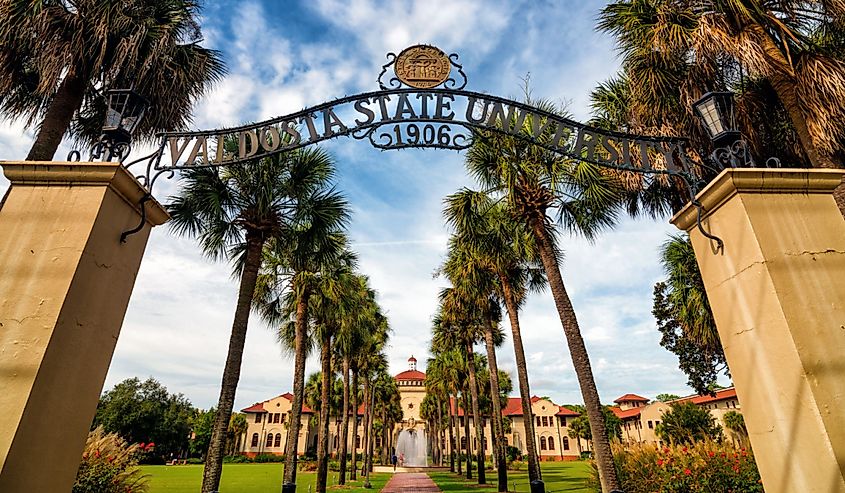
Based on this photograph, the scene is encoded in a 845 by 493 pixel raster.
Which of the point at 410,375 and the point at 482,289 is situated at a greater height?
the point at 410,375

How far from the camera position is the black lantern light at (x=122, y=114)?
3494 mm

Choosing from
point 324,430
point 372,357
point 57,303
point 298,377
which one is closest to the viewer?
point 57,303

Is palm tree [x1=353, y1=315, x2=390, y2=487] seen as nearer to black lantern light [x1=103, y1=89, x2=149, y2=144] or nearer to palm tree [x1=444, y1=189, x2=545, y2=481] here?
palm tree [x1=444, y1=189, x2=545, y2=481]

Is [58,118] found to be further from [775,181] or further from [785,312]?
[785,312]

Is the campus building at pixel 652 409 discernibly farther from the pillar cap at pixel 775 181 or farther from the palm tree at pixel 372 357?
the pillar cap at pixel 775 181

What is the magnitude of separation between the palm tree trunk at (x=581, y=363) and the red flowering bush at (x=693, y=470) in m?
2.24

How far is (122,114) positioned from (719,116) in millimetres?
4992

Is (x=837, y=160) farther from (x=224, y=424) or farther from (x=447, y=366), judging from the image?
(x=447, y=366)

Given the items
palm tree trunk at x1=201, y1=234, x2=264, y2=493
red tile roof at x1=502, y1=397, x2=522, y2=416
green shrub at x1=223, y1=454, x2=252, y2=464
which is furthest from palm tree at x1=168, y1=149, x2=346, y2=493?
red tile roof at x1=502, y1=397, x2=522, y2=416

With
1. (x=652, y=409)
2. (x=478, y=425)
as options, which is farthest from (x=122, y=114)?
(x=652, y=409)

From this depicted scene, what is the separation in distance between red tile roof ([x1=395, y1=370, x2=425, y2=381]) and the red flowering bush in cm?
7265

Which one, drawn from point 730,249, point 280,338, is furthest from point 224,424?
point 280,338

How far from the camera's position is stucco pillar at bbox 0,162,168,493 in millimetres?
2441

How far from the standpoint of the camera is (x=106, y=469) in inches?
308
